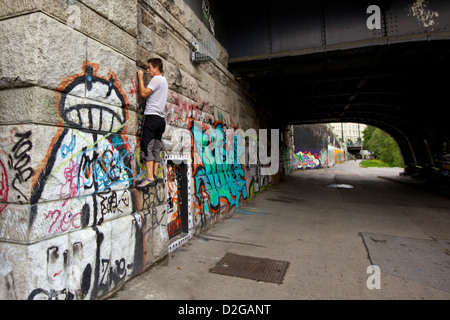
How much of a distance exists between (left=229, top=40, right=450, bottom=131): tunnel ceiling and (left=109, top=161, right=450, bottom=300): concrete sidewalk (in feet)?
14.0

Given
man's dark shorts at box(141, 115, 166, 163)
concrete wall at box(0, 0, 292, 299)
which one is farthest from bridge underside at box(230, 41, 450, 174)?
concrete wall at box(0, 0, 292, 299)

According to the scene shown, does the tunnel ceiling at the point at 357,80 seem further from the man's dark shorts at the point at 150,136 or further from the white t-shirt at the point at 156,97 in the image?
the man's dark shorts at the point at 150,136

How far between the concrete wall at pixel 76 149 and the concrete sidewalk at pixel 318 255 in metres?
0.61

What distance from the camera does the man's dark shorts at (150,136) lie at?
11.7 feet

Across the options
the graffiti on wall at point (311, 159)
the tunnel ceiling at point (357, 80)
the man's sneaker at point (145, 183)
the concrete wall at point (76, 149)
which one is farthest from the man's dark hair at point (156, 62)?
the graffiti on wall at point (311, 159)

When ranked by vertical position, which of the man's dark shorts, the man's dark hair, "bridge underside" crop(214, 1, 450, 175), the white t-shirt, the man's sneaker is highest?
"bridge underside" crop(214, 1, 450, 175)

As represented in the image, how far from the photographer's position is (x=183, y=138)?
15.8 ft

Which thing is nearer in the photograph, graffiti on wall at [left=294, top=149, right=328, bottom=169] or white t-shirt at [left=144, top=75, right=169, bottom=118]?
white t-shirt at [left=144, top=75, right=169, bottom=118]

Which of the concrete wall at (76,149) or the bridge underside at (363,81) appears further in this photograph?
the bridge underside at (363,81)

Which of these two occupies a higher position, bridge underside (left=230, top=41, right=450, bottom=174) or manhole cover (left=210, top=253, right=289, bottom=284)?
bridge underside (left=230, top=41, right=450, bottom=174)

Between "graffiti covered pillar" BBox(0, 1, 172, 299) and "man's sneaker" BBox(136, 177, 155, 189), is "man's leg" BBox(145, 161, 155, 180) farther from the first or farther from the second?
"graffiti covered pillar" BBox(0, 1, 172, 299)

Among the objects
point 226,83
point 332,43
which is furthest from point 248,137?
point 332,43

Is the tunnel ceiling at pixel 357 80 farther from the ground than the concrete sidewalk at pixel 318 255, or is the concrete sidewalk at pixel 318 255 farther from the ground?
the tunnel ceiling at pixel 357 80

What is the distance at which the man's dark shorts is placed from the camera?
356 centimetres
